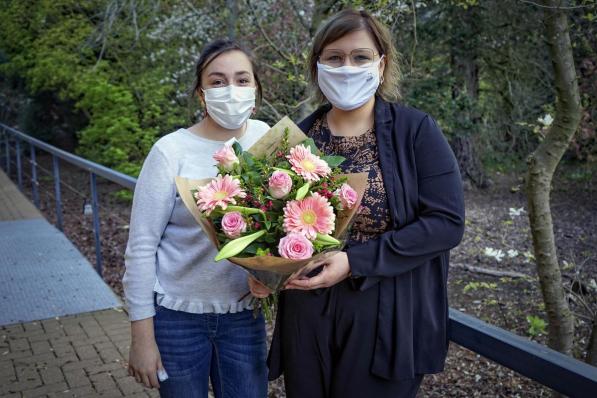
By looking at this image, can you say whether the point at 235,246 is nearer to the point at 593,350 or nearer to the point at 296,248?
the point at 296,248

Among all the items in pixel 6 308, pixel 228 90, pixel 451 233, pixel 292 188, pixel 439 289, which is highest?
pixel 228 90

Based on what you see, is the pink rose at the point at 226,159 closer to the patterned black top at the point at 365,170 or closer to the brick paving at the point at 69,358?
the patterned black top at the point at 365,170

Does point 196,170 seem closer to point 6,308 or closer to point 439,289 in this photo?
point 439,289

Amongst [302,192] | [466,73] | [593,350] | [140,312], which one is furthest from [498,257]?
[466,73]

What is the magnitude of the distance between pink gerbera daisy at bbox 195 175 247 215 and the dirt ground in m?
3.04

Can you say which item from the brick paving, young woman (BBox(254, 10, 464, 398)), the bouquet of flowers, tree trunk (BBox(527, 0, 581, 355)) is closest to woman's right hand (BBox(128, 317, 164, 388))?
young woman (BBox(254, 10, 464, 398))

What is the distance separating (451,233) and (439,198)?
0.11 metres

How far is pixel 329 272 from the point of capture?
1725 millimetres

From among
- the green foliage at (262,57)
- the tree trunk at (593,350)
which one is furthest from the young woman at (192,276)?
the green foliage at (262,57)

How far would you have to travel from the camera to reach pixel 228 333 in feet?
7.25

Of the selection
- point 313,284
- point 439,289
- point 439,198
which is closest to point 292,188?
point 313,284

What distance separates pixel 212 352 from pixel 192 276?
0.35 m

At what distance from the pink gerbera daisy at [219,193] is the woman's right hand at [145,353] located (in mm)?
644

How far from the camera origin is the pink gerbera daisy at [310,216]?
1.59 meters
